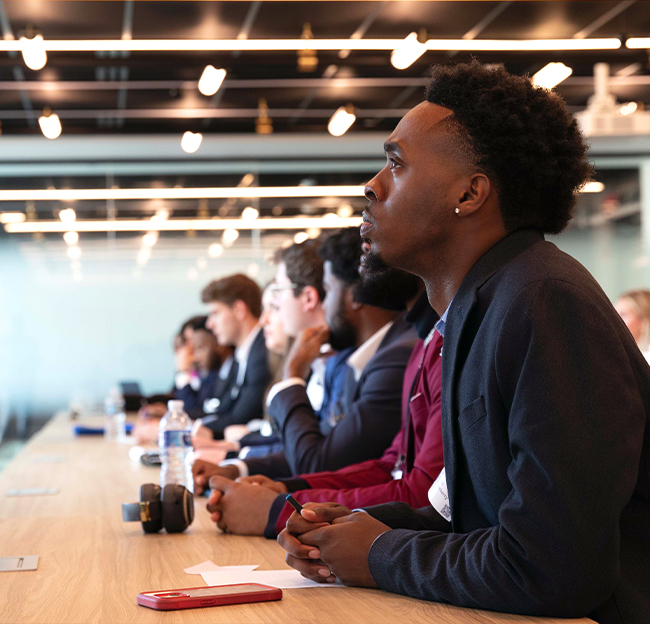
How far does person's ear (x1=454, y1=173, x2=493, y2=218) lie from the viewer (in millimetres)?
1332

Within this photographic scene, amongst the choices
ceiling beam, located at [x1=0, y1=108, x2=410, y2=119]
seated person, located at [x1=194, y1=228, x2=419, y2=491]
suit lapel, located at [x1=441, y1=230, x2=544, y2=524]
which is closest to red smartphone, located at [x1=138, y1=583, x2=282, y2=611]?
suit lapel, located at [x1=441, y1=230, x2=544, y2=524]

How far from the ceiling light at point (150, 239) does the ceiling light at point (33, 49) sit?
4125 millimetres

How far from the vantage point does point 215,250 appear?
8094mm

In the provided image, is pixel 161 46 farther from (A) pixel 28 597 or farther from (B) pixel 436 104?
(A) pixel 28 597

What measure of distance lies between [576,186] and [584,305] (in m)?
0.34

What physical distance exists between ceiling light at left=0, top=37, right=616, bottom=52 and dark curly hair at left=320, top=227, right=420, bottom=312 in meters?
1.69

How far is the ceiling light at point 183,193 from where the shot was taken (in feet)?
25.6

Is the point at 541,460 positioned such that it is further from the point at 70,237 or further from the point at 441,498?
the point at 70,237

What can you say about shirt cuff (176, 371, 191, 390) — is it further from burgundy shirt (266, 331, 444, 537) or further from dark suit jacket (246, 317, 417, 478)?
burgundy shirt (266, 331, 444, 537)

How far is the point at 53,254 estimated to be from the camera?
Answer: 787 cm

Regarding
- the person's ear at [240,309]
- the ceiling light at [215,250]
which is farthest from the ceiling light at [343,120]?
the ceiling light at [215,250]

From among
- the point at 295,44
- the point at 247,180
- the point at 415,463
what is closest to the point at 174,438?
the point at 415,463

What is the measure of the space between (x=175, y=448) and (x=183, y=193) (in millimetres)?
5541

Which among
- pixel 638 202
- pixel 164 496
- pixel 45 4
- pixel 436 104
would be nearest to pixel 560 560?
pixel 436 104
